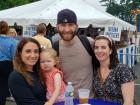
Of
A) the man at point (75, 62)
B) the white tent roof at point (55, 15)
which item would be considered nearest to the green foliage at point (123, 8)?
the white tent roof at point (55, 15)

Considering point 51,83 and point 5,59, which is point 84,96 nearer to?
point 51,83

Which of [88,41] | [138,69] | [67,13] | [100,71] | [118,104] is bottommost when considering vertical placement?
[138,69]

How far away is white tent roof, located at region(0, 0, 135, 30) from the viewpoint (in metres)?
12.3

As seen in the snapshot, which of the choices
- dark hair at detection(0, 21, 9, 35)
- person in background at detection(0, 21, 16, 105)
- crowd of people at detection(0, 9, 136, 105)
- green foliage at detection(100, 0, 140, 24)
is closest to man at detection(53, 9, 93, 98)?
crowd of people at detection(0, 9, 136, 105)

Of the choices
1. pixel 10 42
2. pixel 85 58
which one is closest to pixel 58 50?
pixel 85 58

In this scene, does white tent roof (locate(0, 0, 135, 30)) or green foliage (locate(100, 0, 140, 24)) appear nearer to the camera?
white tent roof (locate(0, 0, 135, 30))

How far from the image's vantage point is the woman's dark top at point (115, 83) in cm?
368

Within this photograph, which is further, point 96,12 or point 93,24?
point 96,12

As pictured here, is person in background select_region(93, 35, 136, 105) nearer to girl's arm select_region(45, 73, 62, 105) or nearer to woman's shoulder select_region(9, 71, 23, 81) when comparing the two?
girl's arm select_region(45, 73, 62, 105)

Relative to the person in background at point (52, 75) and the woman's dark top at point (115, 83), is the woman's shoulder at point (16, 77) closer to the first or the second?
the person in background at point (52, 75)

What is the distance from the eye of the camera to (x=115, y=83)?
146 inches

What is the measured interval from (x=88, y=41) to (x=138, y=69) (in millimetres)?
15165

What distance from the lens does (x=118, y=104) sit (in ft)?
12.1

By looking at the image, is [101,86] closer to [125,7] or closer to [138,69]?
[138,69]
